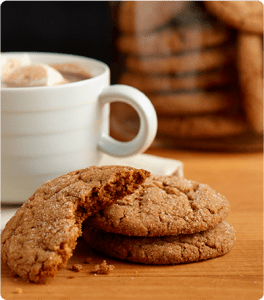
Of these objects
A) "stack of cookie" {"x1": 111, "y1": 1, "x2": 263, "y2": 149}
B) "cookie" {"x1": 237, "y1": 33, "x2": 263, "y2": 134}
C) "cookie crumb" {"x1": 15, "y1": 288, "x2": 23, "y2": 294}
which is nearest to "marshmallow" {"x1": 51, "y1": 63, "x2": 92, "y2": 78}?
"stack of cookie" {"x1": 111, "y1": 1, "x2": 263, "y2": 149}

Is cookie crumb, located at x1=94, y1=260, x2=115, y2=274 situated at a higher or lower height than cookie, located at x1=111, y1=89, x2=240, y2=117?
lower

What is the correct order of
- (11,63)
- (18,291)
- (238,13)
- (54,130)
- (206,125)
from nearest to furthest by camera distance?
(18,291) < (54,130) < (11,63) < (238,13) < (206,125)

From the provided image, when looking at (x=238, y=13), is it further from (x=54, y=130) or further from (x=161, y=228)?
(x=161, y=228)

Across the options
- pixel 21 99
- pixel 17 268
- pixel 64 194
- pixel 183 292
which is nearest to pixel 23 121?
pixel 21 99

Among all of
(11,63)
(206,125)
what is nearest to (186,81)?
(206,125)

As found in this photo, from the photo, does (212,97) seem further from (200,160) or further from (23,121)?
(23,121)

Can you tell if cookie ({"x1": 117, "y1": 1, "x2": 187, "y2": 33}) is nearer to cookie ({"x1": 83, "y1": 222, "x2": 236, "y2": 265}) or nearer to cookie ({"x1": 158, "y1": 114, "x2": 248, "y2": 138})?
cookie ({"x1": 158, "y1": 114, "x2": 248, "y2": 138})
